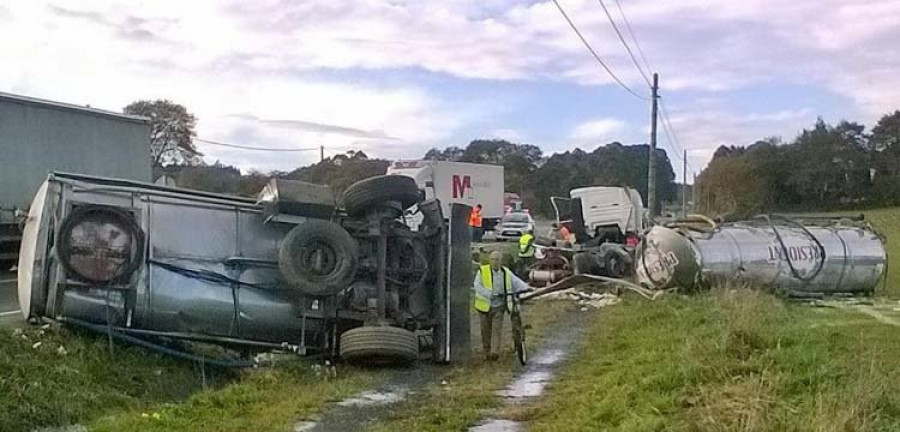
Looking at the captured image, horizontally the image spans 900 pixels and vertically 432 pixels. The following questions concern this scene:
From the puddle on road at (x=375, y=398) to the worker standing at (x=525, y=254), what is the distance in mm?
14045

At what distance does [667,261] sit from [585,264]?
414 centimetres

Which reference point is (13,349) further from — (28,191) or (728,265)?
(728,265)

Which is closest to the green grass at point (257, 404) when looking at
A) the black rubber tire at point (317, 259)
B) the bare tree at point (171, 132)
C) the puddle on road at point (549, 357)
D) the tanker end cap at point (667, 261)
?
the black rubber tire at point (317, 259)

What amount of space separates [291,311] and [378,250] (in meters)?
1.22

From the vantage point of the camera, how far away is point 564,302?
22109mm

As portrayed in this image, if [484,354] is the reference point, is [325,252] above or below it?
above

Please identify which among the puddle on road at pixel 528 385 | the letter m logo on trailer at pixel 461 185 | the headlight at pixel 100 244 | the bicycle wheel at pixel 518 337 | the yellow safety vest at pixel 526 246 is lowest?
the puddle on road at pixel 528 385

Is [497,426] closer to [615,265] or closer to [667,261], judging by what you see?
[667,261]

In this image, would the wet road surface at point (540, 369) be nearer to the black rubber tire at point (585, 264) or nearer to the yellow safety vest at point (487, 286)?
the yellow safety vest at point (487, 286)

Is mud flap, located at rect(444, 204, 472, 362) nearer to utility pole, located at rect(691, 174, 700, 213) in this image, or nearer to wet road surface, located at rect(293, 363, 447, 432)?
wet road surface, located at rect(293, 363, 447, 432)

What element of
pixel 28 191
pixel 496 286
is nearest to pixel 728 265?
pixel 496 286

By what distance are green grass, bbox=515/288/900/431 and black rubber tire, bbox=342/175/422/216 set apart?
9.20 feet

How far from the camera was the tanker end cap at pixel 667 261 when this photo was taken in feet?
66.7

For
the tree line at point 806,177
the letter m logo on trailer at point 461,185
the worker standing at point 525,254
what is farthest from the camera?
the tree line at point 806,177
